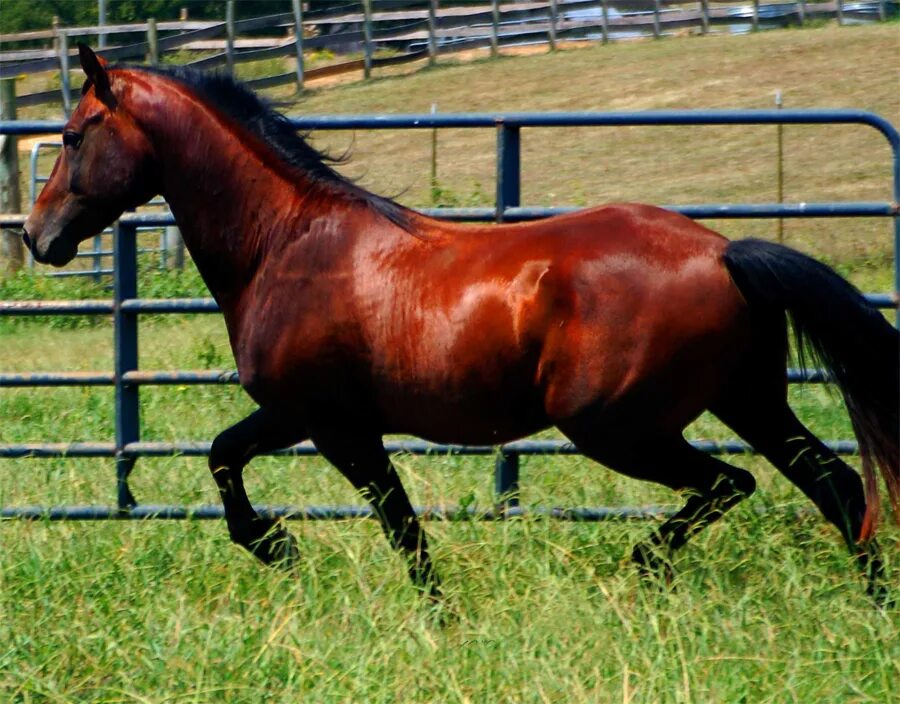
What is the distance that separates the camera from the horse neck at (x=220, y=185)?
14.1 ft

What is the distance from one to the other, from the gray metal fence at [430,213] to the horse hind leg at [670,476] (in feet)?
1.72

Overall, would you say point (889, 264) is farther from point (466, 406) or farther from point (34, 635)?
point (34, 635)

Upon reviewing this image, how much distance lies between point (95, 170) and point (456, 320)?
1256 millimetres

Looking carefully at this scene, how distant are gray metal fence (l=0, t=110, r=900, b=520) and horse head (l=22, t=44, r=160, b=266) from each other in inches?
23.1

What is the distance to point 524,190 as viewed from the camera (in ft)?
57.2

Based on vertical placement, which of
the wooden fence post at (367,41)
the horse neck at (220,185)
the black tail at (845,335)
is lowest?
the wooden fence post at (367,41)

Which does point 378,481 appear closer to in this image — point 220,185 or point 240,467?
point 240,467

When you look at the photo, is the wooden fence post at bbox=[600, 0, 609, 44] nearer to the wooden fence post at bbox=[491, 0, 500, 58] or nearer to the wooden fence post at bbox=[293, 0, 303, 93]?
the wooden fence post at bbox=[491, 0, 500, 58]

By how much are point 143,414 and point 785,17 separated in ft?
90.4

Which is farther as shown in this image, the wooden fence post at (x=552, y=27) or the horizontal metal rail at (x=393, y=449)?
the wooden fence post at (x=552, y=27)

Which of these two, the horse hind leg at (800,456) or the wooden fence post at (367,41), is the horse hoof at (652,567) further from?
the wooden fence post at (367,41)

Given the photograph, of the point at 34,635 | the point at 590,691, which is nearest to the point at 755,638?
the point at 590,691

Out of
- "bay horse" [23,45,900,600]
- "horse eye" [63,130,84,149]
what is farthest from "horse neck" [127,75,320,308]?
"horse eye" [63,130,84,149]

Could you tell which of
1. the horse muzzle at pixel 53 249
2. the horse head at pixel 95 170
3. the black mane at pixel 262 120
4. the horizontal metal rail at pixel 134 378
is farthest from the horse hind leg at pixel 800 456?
the horse muzzle at pixel 53 249
